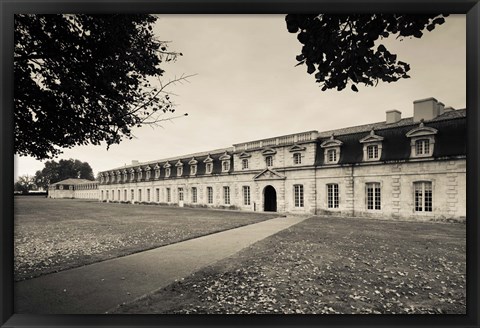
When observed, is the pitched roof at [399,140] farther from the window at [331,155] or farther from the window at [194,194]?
the window at [194,194]

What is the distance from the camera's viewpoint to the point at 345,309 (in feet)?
12.0

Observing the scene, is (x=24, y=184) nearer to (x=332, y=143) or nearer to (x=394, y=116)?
(x=332, y=143)

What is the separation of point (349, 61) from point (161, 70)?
12.2 feet


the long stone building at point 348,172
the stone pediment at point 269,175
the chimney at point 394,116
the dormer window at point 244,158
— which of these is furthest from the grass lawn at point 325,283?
the dormer window at point 244,158

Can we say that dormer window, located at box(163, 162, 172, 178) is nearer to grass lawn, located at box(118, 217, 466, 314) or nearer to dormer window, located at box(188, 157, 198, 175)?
dormer window, located at box(188, 157, 198, 175)

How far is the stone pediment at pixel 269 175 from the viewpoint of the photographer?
62.5 ft

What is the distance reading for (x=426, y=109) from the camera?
10.6 meters

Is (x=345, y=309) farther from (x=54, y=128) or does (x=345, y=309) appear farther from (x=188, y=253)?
(x=54, y=128)

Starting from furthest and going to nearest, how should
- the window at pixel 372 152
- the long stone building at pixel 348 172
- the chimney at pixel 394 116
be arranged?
the window at pixel 372 152 → the chimney at pixel 394 116 → the long stone building at pixel 348 172

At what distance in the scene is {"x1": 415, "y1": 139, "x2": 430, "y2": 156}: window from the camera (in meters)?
12.5

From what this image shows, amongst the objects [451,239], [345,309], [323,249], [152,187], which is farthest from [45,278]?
[152,187]

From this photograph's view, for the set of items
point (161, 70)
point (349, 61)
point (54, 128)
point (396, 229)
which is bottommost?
point (396, 229)

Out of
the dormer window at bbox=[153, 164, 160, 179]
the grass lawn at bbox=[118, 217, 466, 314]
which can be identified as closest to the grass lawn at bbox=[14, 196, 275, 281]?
the grass lawn at bbox=[118, 217, 466, 314]

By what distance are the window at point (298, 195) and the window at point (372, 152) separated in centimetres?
510
